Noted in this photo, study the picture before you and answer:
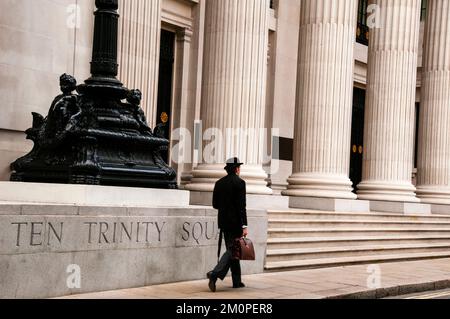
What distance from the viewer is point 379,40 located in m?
24.6

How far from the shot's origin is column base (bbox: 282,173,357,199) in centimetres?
2156

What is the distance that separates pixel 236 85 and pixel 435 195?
1179 centimetres

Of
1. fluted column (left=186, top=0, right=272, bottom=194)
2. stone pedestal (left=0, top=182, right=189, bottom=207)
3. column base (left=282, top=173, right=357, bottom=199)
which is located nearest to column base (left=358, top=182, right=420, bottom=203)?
column base (left=282, top=173, right=357, bottom=199)

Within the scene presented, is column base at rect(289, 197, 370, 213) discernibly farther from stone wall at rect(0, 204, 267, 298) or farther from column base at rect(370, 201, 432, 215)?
stone wall at rect(0, 204, 267, 298)

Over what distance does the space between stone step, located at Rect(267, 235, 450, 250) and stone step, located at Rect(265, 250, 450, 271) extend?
555 millimetres

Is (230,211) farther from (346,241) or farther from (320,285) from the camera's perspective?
(346,241)

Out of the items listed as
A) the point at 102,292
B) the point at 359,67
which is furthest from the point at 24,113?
the point at 359,67

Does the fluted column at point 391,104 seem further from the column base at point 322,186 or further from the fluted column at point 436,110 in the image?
the fluted column at point 436,110

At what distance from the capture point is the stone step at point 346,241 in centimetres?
1675

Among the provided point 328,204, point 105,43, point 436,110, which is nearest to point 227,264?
point 105,43

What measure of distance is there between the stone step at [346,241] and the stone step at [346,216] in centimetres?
90

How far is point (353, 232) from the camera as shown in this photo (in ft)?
65.8

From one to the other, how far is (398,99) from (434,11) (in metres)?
5.10
